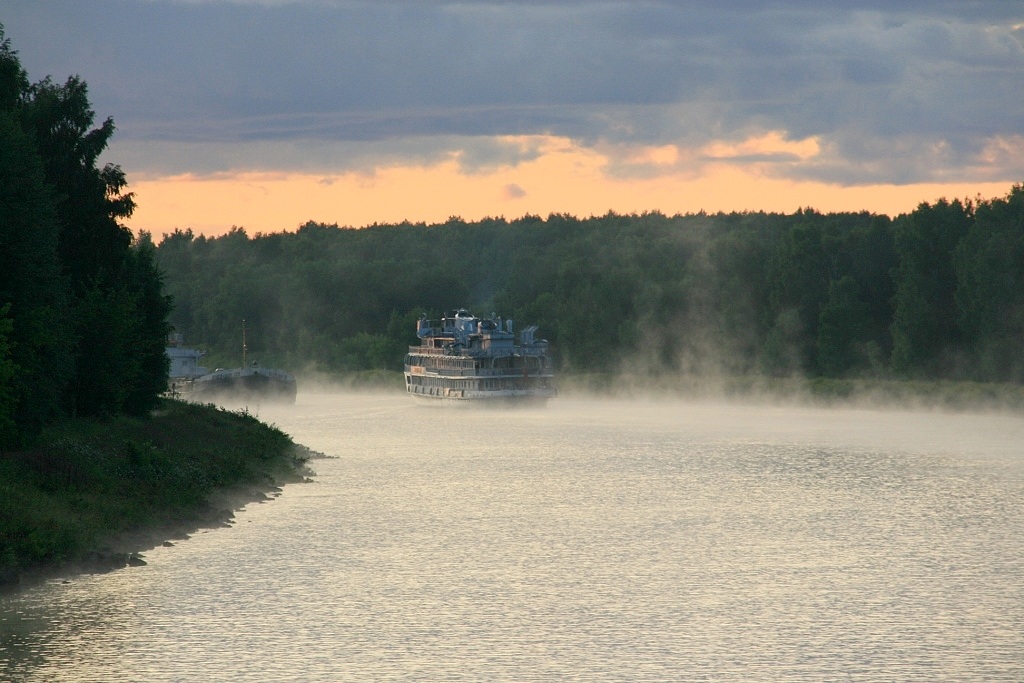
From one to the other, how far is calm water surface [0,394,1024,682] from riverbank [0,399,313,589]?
1.01 m

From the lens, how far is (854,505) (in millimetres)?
55938

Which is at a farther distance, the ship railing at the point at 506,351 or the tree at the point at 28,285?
the ship railing at the point at 506,351

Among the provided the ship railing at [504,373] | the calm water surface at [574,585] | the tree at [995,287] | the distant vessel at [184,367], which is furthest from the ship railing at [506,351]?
the calm water surface at [574,585]

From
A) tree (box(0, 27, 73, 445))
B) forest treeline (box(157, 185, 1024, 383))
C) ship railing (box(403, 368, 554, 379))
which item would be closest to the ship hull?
forest treeline (box(157, 185, 1024, 383))

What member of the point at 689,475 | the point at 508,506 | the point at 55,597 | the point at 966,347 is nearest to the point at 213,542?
the point at 55,597

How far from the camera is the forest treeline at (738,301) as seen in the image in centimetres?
11438

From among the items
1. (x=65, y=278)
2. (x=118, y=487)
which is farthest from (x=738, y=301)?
(x=118, y=487)

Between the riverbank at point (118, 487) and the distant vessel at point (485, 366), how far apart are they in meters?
65.8

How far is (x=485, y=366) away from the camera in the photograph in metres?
134

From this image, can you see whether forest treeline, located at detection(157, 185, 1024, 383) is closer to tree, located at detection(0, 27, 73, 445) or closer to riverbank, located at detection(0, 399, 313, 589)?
riverbank, located at detection(0, 399, 313, 589)

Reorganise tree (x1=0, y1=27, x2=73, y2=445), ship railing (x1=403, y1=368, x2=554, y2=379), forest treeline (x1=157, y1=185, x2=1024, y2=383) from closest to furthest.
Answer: tree (x1=0, y1=27, x2=73, y2=445) < forest treeline (x1=157, y1=185, x2=1024, y2=383) < ship railing (x1=403, y1=368, x2=554, y2=379)

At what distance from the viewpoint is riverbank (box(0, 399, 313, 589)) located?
35.9 metres

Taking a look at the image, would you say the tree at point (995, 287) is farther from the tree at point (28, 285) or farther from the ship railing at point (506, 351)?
the tree at point (28, 285)

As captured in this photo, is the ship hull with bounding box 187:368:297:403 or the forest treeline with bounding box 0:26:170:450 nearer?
the forest treeline with bounding box 0:26:170:450
